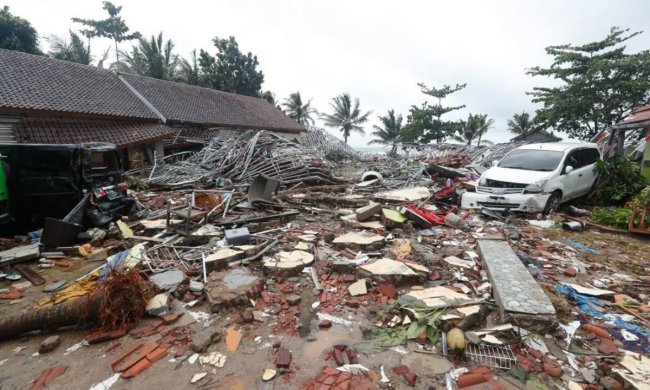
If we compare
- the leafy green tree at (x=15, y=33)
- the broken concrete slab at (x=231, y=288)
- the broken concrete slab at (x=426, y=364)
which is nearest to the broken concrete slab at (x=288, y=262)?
the broken concrete slab at (x=231, y=288)

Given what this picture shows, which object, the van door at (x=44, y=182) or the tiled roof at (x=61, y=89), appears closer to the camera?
the van door at (x=44, y=182)

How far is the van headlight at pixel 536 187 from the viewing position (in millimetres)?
6551

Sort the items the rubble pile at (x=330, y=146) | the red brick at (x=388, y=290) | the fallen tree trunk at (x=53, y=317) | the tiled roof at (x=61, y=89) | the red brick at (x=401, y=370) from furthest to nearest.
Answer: the rubble pile at (x=330, y=146)
the tiled roof at (x=61, y=89)
the red brick at (x=388, y=290)
the fallen tree trunk at (x=53, y=317)
the red brick at (x=401, y=370)

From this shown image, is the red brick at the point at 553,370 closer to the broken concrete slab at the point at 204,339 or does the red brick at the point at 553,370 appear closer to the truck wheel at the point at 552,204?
the broken concrete slab at the point at 204,339

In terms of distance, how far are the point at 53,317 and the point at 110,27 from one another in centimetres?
4313

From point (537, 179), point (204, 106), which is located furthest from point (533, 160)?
point (204, 106)

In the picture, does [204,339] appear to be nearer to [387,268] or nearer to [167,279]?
[167,279]

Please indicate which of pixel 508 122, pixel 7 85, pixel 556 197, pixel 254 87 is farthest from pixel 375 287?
pixel 508 122

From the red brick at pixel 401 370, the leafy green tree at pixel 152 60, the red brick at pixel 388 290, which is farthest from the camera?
the leafy green tree at pixel 152 60

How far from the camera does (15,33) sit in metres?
20.8

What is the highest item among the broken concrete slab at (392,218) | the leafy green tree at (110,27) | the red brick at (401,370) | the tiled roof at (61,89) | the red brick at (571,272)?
the leafy green tree at (110,27)

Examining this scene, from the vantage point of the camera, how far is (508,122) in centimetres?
3547

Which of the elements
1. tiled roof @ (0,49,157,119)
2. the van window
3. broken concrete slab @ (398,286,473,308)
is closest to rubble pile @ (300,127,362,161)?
tiled roof @ (0,49,157,119)

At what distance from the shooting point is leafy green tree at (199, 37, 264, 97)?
30156 millimetres
